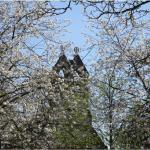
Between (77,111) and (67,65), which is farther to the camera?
(67,65)

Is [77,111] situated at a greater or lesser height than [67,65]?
lesser

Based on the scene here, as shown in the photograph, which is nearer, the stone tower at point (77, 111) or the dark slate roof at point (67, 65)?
the stone tower at point (77, 111)

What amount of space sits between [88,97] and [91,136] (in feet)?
5.68

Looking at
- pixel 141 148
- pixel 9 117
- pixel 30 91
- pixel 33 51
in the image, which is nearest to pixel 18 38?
pixel 33 51

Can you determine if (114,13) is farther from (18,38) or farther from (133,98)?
(133,98)

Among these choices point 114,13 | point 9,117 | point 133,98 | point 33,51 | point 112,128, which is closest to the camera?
point 114,13

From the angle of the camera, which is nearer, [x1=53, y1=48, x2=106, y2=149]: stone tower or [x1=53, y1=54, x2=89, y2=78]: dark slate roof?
[x1=53, y1=48, x2=106, y2=149]: stone tower

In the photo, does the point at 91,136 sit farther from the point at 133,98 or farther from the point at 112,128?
the point at 133,98

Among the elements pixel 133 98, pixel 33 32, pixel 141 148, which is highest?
pixel 33 32

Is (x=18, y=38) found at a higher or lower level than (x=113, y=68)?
lower

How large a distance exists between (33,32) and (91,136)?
7.96 meters

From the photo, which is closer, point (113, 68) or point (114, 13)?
point (114, 13)

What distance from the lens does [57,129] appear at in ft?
39.2

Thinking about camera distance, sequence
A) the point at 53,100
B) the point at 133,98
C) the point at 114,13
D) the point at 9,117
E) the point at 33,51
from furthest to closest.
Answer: the point at 133,98
the point at 33,51
the point at 53,100
the point at 9,117
the point at 114,13
